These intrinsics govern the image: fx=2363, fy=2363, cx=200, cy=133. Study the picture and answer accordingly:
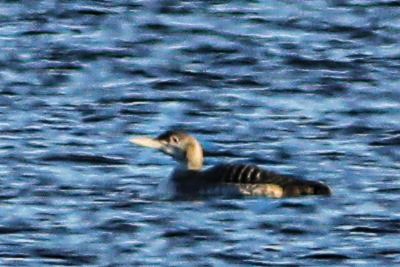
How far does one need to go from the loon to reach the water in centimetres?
11

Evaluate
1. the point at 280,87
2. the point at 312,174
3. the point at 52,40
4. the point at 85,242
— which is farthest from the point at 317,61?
the point at 85,242

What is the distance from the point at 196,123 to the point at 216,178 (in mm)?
1967

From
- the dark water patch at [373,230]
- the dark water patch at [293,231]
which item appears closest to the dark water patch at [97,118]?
the dark water patch at [293,231]

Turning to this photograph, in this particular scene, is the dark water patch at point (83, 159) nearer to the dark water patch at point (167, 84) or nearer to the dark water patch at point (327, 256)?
the dark water patch at point (167, 84)

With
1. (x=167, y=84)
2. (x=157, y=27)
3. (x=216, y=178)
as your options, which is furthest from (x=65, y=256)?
(x=157, y=27)

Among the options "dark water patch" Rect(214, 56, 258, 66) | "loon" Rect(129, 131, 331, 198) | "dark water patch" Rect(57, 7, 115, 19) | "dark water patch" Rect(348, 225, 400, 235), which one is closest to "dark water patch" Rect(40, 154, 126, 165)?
"loon" Rect(129, 131, 331, 198)

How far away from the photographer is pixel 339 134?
1805 cm

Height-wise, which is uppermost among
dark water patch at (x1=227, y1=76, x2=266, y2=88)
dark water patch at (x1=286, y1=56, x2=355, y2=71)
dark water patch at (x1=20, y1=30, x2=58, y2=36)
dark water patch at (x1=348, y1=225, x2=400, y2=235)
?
dark water patch at (x1=20, y1=30, x2=58, y2=36)

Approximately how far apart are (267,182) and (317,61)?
15.6 feet

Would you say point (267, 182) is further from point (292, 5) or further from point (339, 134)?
point (292, 5)

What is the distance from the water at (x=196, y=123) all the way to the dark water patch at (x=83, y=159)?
1 cm

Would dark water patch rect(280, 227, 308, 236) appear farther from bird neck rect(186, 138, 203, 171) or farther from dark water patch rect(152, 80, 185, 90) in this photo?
dark water patch rect(152, 80, 185, 90)

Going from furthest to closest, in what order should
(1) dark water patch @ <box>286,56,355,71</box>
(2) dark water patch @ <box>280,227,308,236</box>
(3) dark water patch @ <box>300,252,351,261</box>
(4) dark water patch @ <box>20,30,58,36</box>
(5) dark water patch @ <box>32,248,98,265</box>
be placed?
(4) dark water patch @ <box>20,30,58,36</box> → (1) dark water patch @ <box>286,56,355,71</box> → (2) dark water patch @ <box>280,227,308,236</box> → (3) dark water patch @ <box>300,252,351,261</box> → (5) dark water patch @ <box>32,248,98,265</box>

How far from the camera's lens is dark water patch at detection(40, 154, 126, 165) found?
17.2 metres
